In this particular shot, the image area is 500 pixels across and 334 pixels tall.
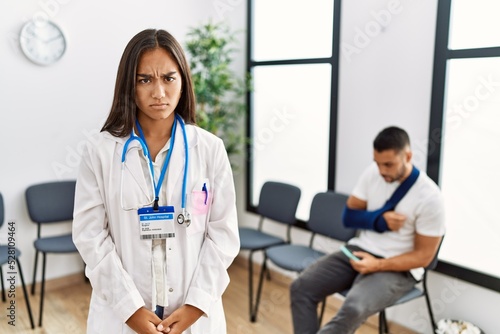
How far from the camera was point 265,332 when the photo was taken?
9.48ft

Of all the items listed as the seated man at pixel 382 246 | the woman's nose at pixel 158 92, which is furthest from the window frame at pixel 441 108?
the woman's nose at pixel 158 92

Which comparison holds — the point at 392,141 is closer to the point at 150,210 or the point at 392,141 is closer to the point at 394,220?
the point at 394,220

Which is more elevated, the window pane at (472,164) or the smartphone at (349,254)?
the window pane at (472,164)

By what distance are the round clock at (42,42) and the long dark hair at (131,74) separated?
2.27 m

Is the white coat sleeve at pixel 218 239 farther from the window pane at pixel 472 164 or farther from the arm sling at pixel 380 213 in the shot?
the window pane at pixel 472 164

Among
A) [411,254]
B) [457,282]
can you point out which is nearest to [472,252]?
[457,282]

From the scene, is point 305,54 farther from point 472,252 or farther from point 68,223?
point 68,223

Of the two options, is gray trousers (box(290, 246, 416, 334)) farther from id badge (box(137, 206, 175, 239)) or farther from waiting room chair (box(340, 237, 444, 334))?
id badge (box(137, 206, 175, 239))

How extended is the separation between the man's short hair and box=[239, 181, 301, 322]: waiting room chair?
106cm

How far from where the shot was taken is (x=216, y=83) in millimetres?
3465

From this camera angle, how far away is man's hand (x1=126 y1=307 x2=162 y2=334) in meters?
1.26

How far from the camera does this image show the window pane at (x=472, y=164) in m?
2.37

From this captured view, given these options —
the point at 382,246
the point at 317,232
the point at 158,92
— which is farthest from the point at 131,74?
the point at 317,232

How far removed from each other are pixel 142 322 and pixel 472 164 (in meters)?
2.02
